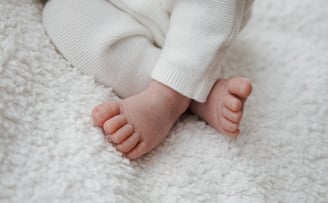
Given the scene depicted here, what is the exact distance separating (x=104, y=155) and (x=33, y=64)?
0.18 metres

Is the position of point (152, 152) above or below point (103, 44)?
below

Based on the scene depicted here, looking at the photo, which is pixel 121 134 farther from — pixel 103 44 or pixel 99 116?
pixel 103 44

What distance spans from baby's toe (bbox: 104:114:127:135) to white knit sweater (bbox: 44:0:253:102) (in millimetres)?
100

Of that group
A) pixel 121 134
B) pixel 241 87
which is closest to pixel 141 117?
pixel 121 134

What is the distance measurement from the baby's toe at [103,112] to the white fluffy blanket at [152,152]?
0.5 inches

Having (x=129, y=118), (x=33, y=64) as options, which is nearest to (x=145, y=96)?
(x=129, y=118)

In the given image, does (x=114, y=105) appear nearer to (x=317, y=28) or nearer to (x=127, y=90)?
(x=127, y=90)

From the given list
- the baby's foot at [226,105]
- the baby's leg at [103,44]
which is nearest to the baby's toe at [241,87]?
the baby's foot at [226,105]

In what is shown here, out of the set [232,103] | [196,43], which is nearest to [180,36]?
[196,43]

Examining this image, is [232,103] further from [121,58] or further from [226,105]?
[121,58]

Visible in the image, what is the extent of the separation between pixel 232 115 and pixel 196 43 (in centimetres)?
12

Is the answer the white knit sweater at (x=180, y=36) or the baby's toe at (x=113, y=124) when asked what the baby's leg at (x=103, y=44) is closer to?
the white knit sweater at (x=180, y=36)

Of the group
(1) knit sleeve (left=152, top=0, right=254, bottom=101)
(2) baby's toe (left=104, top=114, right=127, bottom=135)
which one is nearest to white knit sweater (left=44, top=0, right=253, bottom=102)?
(1) knit sleeve (left=152, top=0, right=254, bottom=101)

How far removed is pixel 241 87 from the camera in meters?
0.59
